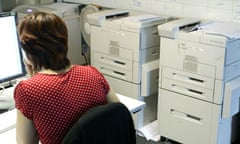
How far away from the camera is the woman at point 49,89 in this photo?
1360mm

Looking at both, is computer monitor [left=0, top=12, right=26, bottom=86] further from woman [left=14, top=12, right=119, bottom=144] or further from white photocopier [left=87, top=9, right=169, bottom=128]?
white photocopier [left=87, top=9, right=169, bottom=128]

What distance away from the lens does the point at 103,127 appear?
1327mm

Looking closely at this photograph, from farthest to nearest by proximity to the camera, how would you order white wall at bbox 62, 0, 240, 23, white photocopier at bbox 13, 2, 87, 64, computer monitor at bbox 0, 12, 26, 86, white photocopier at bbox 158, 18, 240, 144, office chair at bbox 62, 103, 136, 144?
1. white photocopier at bbox 13, 2, 87, 64
2. white wall at bbox 62, 0, 240, 23
3. white photocopier at bbox 158, 18, 240, 144
4. computer monitor at bbox 0, 12, 26, 86
5. office chair at bbox 62, 103, 136, 144

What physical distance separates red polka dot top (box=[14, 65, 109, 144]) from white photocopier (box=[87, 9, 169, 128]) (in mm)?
1425

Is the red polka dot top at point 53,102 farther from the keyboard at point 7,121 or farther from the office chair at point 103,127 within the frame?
the keyboard at point 7,121

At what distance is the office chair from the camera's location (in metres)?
1.26

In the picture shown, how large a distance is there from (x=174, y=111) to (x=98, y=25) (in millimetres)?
916

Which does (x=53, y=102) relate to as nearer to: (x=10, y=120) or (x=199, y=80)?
(x=10, y=120)

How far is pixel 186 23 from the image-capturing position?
2729 mm

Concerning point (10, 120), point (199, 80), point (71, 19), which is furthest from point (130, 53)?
point (10, 120)

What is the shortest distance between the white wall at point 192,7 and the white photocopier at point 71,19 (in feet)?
1.34

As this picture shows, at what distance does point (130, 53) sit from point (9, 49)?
3.78ft

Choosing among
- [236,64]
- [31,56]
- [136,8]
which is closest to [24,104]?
[31,56]

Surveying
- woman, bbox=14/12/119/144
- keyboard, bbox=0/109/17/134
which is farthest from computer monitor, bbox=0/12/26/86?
woman, bbox=14/12/119/144
